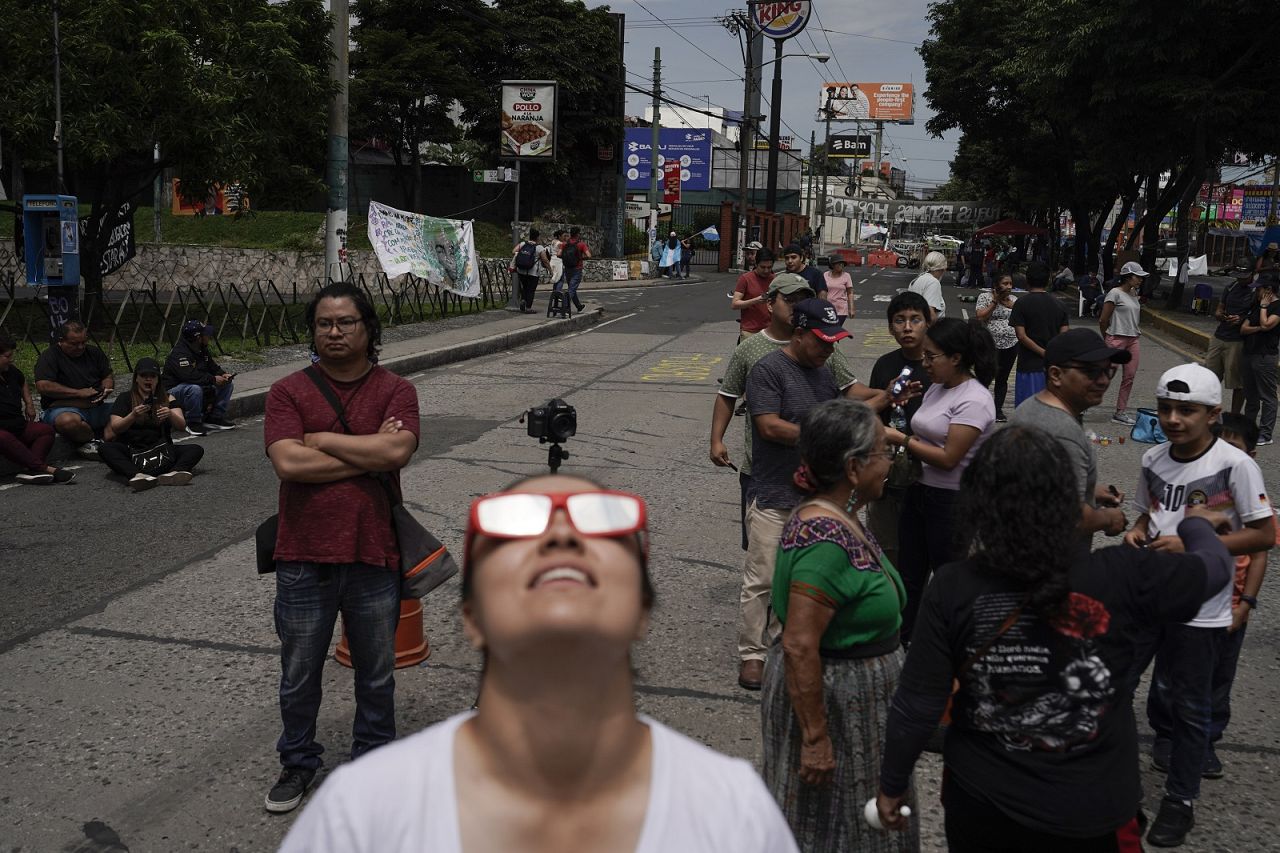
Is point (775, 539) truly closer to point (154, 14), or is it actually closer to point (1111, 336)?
point (1111, 336)

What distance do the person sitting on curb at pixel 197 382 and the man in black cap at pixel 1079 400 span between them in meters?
9.02

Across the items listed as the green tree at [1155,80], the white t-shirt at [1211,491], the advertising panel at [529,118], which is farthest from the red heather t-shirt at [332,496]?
the advertising panel at [529,118]

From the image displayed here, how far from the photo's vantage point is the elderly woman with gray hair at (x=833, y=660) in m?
2.98

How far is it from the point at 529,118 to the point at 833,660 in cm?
2770

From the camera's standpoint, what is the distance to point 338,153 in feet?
56.6

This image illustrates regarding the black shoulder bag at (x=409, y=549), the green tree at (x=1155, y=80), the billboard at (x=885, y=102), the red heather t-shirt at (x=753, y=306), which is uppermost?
the billboard at (x=885, y=102)

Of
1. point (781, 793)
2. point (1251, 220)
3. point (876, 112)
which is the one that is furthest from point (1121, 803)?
point (876, 112)

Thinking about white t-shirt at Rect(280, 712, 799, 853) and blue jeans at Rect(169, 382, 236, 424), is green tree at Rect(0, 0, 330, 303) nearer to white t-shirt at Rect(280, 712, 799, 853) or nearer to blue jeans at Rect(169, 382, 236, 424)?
blue jeans at Rect(169, 382, 236, 424)

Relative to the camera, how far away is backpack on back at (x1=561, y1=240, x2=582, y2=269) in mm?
23281

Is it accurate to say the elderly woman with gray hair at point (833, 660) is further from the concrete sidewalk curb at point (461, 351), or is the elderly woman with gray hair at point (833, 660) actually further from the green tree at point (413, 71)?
the green tree at point (413, 71)

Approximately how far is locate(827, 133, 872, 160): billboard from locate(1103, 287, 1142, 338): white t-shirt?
10470cm

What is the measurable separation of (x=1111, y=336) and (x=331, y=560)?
9987 millimetres

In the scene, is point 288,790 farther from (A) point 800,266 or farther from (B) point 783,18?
(B) point 783,18

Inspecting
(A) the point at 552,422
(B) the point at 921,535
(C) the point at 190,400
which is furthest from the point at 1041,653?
(C) the point at 190,400
